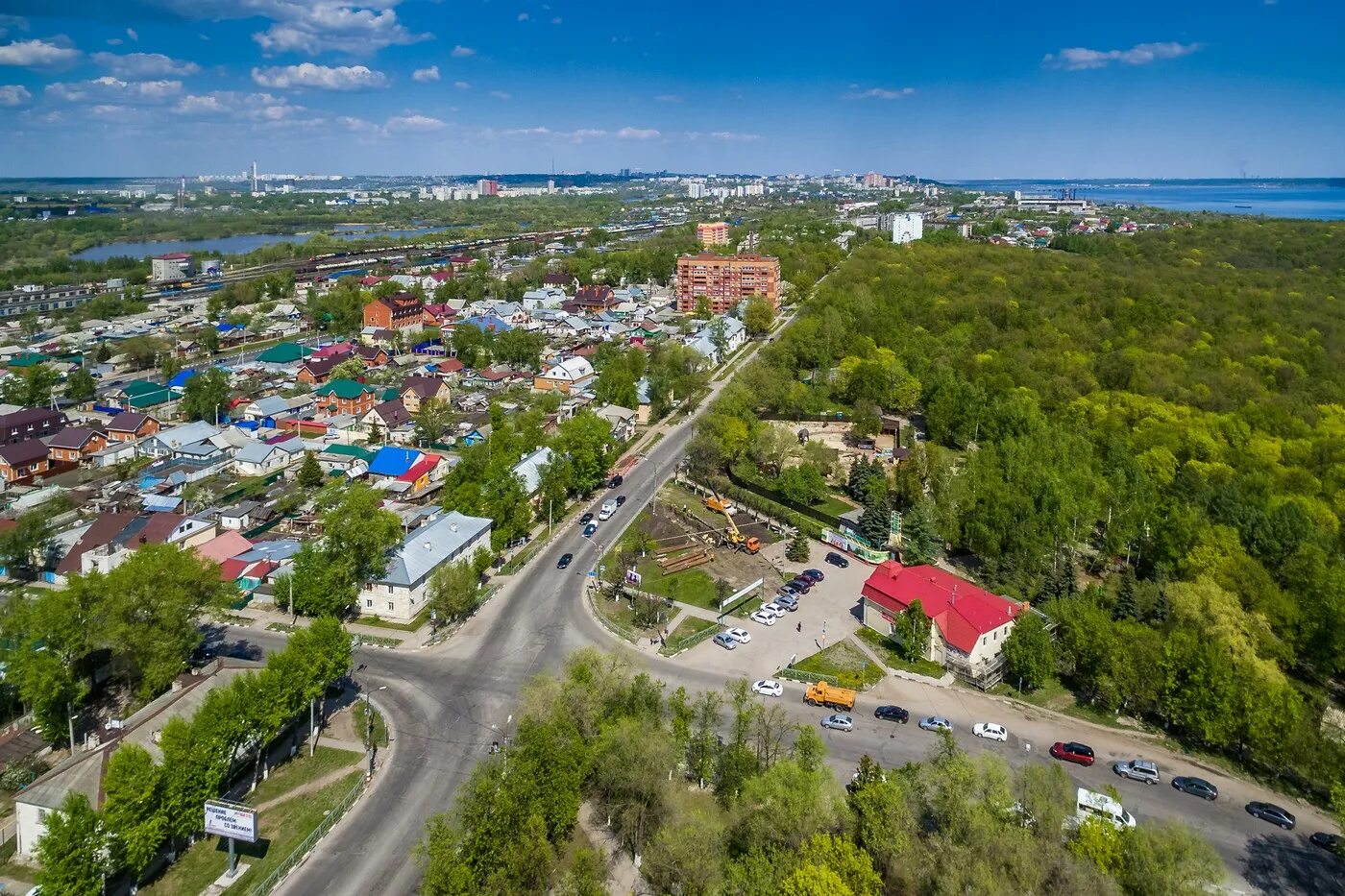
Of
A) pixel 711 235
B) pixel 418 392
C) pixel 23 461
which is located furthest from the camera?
pixel 711 235

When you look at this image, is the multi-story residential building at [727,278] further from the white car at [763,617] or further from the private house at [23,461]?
the white car at [763,617]

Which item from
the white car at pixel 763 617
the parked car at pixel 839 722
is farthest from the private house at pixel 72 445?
the parked car at pixel 839 722

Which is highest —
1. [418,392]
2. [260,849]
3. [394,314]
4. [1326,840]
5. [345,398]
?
[394,314]

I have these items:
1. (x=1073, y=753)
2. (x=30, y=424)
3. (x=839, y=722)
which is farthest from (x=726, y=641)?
(x=30, y=424)

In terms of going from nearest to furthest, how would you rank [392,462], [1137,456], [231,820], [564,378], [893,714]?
[231,820]
[893,714]
[1137,456]
[392,462]
[564,378]

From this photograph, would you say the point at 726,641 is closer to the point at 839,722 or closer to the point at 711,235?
the point at 839,722

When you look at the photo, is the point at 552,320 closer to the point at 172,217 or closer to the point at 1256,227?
the point at 1256,227
